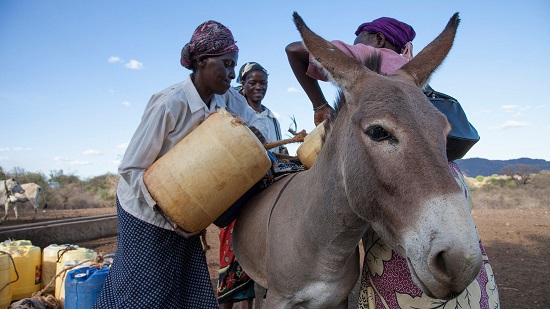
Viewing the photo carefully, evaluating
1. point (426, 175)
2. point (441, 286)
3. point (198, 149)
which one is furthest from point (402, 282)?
point (198, 149)

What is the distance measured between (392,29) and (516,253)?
268 inches

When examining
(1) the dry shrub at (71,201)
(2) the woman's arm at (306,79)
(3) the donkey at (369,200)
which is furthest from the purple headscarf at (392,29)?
(1) the dry shrub at (71,201)

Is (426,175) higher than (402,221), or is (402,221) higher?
(426,175)

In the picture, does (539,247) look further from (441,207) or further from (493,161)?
(493,161)

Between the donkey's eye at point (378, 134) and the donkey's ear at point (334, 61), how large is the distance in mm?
362

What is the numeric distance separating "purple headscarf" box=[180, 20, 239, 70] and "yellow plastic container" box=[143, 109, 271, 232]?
613 millimetres

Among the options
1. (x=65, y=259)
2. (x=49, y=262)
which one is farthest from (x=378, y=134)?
(x=49, y=262)

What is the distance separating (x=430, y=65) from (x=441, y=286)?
1151 millimetres

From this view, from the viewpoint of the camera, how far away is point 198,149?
2.13m

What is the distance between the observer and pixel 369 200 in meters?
1.41

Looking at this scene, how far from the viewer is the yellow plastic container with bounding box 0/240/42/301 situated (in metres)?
3.94

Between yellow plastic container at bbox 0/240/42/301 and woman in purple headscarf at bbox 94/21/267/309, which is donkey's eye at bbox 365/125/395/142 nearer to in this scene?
woman in purple headscarf at bbox 94/21/267/309

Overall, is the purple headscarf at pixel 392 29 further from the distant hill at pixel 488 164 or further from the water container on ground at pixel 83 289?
the distant hill at pixel 488 164

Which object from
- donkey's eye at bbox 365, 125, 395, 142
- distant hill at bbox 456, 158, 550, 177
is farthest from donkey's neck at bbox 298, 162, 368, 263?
distant hill at bbox 456, 158, 550, 177
